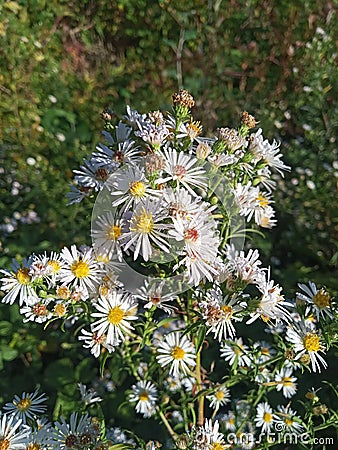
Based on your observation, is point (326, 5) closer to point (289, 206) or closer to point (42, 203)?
point (289, 206)

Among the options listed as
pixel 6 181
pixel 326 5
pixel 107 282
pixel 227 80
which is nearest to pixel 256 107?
pixel 227 80

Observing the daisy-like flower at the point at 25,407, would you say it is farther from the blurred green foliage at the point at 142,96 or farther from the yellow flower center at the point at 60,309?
the blurred green foliage at the point at 142,96

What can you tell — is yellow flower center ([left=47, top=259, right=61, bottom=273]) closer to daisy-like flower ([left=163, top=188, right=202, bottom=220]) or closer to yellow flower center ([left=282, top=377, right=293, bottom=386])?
daisy-like flower ([left=163, top=188, right=202, bottom=220])

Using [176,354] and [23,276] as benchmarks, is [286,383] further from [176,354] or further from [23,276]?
[23,276]

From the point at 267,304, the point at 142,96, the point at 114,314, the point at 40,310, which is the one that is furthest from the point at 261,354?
the point at 142,96

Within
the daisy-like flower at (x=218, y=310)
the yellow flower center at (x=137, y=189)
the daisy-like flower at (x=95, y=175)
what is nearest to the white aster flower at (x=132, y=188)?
the yellow flower center at (x=137, y=189)

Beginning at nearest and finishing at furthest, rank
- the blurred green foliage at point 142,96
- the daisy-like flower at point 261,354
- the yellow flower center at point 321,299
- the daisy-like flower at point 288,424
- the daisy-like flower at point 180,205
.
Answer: the daisy-like flower at point 180,205
the yellow flower center at point 321,299
the daisy-like flower at point 261,354
the daisy-like flower at point 288,424
the blurred green foliage at point 142,96
